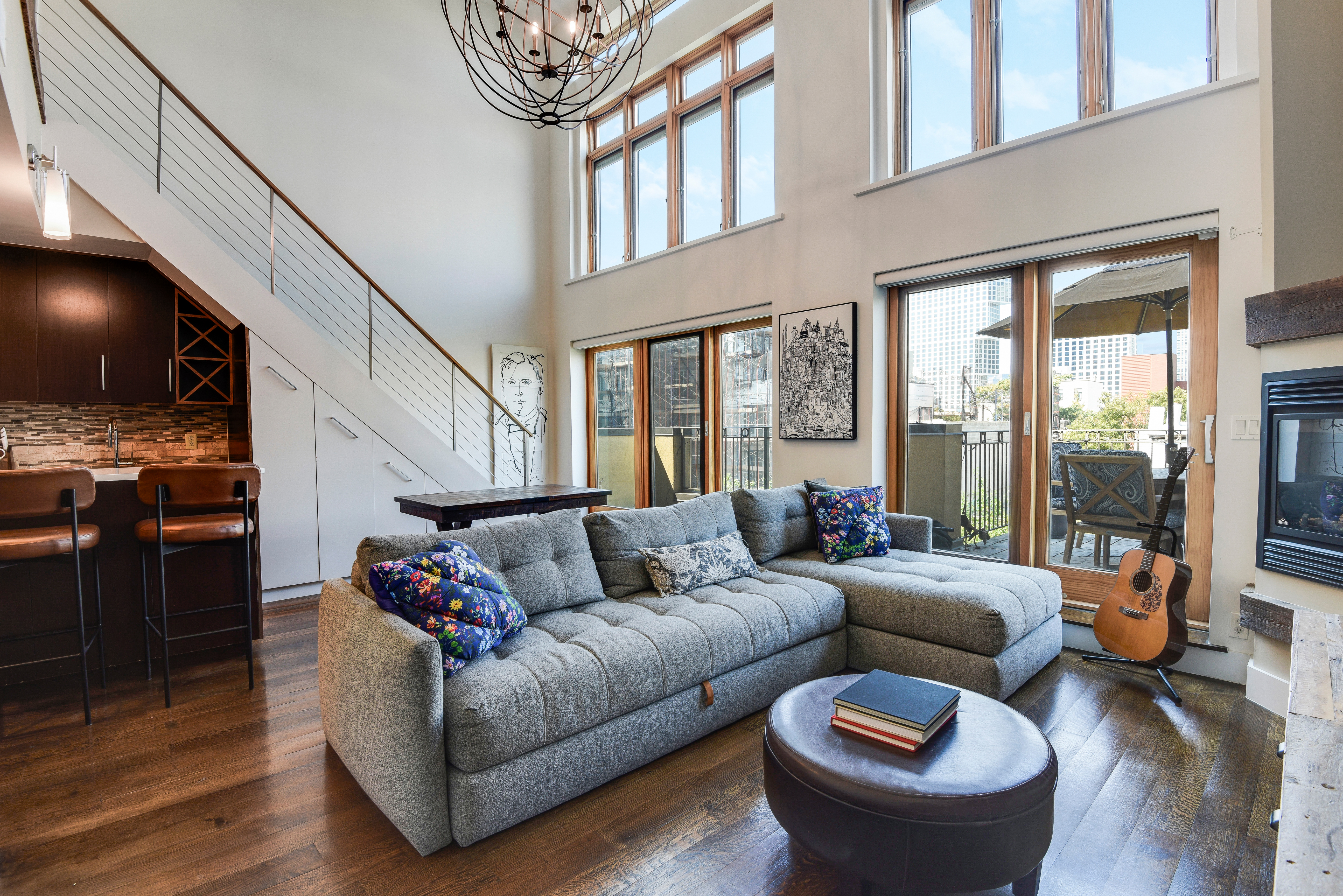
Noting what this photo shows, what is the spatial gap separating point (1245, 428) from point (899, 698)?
2.41 metres

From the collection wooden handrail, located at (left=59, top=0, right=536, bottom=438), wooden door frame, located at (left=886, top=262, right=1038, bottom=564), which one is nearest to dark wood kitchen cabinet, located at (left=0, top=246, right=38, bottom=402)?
wooden handrail, located at (left=59, top=0, right=536, bottom=438)

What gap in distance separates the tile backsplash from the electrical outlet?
6.01 m

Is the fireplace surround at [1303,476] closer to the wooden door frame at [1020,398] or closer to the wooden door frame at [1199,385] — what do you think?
the wooden door frame at [1199,385]

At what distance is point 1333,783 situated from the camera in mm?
880

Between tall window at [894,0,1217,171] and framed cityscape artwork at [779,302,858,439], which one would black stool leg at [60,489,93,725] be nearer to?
framed cityscape artwork at [779,302,858,439]

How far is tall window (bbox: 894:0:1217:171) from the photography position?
3.14 m

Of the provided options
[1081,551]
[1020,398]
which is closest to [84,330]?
[1020,398]

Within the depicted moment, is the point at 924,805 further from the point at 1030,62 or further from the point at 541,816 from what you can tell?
the point at 1030,62

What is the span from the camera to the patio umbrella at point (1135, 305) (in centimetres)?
316

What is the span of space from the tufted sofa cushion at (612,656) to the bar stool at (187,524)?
1630mm

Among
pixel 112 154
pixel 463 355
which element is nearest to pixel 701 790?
pixel 112 154

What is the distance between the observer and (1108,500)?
135 inches

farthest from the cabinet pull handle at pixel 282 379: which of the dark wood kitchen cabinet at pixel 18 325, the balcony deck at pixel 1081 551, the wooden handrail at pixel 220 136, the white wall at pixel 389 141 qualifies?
the balcony deck at pixel 1081 551

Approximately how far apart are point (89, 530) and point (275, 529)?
1.73 meters
